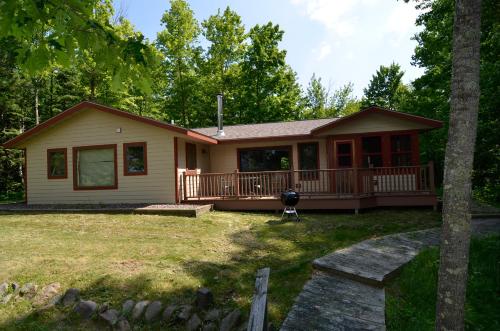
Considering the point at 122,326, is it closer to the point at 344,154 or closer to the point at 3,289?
→ the point at 3,289

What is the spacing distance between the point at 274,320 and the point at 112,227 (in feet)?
21.3

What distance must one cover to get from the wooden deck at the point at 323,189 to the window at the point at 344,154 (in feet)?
2.07

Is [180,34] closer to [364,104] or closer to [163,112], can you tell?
[163,112]

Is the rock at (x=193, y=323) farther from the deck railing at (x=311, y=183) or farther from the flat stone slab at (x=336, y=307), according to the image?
the deck railing at (x=311, y=183)

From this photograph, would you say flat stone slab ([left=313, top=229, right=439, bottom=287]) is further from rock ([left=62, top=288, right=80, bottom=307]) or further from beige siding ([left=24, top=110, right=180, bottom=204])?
beige siding ([left=24, top=110, right=180, bottom=204])

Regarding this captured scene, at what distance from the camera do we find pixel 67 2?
2.54 meters

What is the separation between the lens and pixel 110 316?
456 centimetres

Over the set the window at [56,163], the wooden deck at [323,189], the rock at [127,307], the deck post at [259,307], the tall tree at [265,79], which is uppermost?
the tall tree at [265,79]

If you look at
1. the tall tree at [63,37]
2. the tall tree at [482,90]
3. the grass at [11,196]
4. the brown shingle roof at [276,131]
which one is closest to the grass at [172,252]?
the tall tree at [63,37]

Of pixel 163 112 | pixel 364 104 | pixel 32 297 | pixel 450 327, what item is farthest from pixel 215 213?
pixel 364 104

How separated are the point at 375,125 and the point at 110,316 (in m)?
10.7

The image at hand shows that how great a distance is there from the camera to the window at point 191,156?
13293 millimetres

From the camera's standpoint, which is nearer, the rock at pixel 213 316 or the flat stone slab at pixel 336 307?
the flat stone slab at pixel 336 307

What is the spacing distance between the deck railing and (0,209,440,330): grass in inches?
41.2
